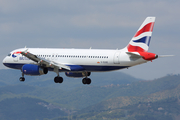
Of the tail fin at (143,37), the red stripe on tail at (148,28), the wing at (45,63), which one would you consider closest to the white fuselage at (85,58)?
the wing at (45,63)

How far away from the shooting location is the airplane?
220 ft

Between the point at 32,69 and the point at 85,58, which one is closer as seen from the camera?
the point at 32,69

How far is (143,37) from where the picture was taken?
221ft

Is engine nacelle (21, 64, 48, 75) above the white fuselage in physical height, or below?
below

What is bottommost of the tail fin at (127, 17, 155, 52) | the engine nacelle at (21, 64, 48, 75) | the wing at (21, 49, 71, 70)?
the engine nacelle at (21, 64, 48, 75)

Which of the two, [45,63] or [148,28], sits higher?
[148,28]

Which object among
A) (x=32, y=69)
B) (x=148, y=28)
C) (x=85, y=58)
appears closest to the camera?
(x=148, y=28)

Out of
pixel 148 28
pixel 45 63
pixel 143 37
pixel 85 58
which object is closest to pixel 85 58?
pixel 85 58

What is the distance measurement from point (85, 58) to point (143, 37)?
12239 mm

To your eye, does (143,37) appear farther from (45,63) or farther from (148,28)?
(45,63)

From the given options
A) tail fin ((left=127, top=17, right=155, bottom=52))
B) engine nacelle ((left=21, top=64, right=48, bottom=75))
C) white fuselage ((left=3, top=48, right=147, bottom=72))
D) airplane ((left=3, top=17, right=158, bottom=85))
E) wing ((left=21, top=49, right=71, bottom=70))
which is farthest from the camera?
engine nacelle ((left=21, top=64, right=48, bottom=75))

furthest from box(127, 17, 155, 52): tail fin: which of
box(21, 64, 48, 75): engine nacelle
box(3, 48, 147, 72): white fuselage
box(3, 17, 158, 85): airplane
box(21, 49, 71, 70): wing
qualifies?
box(21, 64, 48, 75): engine nacelle

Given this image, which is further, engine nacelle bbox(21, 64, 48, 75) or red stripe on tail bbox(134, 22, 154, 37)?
engine nacelle bbox(21, 64, 48, 75)

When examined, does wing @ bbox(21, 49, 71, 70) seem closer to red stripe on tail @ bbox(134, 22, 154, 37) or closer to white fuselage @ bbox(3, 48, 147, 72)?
white fuselage @ bbox(3, 48, 147, 72)
